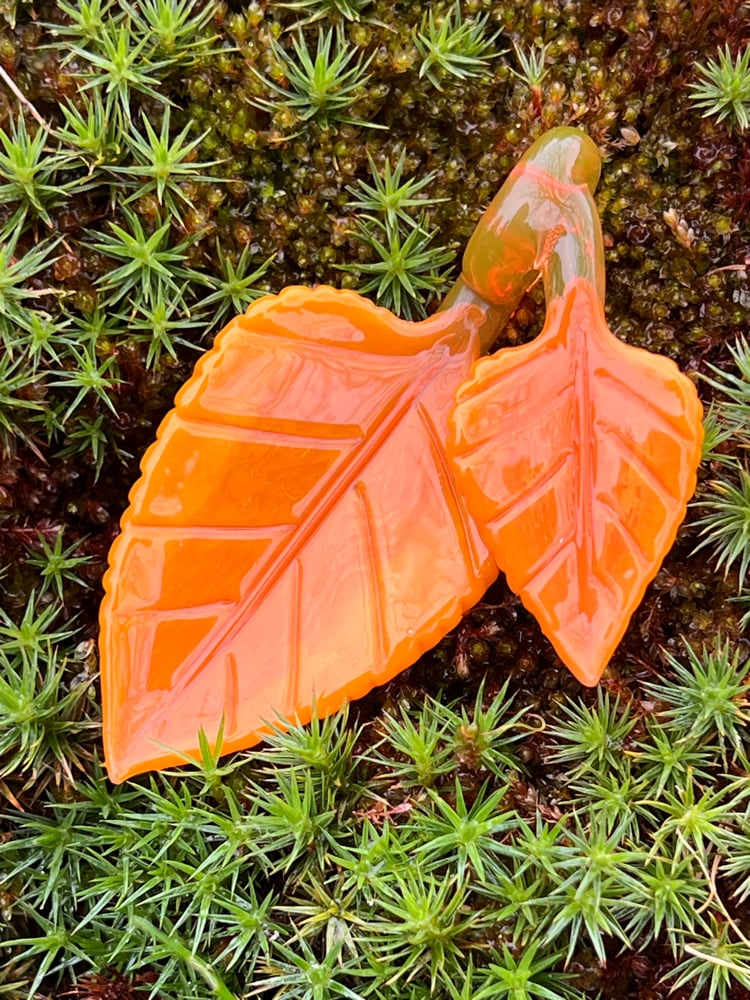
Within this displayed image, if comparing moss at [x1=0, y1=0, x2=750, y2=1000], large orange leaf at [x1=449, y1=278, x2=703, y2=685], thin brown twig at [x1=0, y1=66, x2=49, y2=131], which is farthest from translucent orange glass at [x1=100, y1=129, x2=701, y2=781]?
thin brown twig at [x1=0, y1=66, x2=49, y2=131]

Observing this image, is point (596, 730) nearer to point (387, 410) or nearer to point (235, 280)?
point (387, 410)

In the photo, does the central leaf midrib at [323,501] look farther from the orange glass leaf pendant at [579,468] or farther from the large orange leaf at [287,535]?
the orange glass leaf pendant at [579,468]

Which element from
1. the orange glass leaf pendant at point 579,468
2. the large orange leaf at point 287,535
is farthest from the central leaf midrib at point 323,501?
the orange glass leaf pendant at point 579,468

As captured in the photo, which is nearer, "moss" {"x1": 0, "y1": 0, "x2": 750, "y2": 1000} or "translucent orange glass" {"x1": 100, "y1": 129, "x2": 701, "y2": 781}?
"translucent orange glass" {"x1": 100, "y1": 129, "x2": 701, "y2": 781}

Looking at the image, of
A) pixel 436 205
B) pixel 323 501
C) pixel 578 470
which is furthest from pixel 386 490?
pixel 436 205

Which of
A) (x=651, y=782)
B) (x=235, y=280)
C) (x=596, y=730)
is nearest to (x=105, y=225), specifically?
(x=235, y=280)

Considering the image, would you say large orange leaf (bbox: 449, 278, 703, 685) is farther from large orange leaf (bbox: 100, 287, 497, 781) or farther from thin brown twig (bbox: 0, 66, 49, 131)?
thin brown twig (bbox: 0, 66, 49, 131)

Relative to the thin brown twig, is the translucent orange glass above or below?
below
